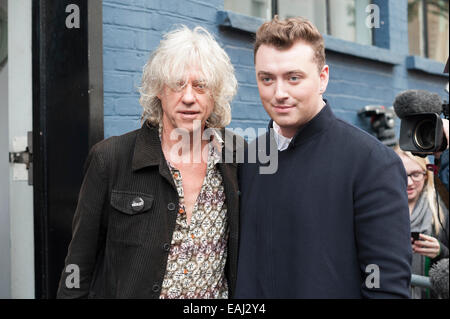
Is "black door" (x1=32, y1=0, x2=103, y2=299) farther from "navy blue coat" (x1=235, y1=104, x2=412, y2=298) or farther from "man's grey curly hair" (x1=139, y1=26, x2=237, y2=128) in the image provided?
"navy blue coat" (x1=235, y1=104, x2=412, y2=298)

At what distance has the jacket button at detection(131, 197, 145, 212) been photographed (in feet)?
6.52

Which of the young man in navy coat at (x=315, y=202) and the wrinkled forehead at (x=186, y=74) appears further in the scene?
the wrinkled forehead at (x=186, y=74)

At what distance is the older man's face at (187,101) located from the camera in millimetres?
2055

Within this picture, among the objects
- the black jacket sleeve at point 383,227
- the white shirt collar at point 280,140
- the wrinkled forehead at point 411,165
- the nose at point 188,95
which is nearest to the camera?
the black jacket sleeve at point 383,227

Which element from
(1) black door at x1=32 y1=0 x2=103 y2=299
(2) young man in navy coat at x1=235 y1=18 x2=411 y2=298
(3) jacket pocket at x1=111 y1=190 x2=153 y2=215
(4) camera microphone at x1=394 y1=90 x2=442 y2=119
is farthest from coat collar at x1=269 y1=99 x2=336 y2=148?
(1) black door at x1=32 y1=0 x2=103 y2=299

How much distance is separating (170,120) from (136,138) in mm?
163

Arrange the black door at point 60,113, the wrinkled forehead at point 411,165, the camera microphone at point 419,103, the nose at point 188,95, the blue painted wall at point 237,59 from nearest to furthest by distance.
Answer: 1. the nose at point 188,95
2. the camera microphone at point 419,103
3. the black door at point 60,113
4. the blue painted wall at point 237,59
5. the wrinkled forehead at point 411,165

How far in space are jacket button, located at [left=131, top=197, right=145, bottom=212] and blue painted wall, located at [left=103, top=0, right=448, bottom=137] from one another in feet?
3.18

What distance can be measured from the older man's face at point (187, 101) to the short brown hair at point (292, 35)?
13.9 inches

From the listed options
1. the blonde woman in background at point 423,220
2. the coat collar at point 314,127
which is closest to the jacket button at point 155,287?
the coat collar at point 314,127

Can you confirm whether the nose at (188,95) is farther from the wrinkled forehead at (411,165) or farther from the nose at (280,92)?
the wrinkled forehead at (411,165)

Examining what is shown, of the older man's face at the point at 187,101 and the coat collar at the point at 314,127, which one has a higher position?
the older man's face at the point at 187,101

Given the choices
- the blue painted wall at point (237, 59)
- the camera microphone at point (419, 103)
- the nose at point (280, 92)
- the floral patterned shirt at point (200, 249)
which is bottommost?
the floral patterned shirt at point (200, 249)

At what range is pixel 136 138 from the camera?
2.13 metres
